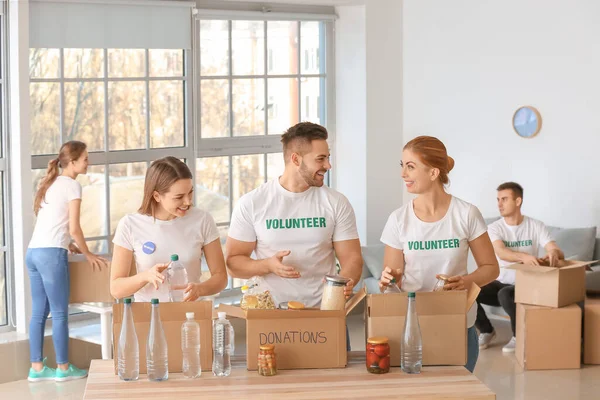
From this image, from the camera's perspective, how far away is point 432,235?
3.46 m

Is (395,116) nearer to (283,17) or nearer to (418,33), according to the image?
(418,33)

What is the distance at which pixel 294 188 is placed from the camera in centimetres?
361

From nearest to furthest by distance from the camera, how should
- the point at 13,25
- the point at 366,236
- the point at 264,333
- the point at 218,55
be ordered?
the point at 264,333, the point at 13,25, the point at 218,55, the point at 366,236

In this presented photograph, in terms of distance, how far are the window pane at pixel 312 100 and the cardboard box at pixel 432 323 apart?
13.9 feet

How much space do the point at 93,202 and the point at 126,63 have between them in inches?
38.7

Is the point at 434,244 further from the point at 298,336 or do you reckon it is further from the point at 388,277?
the point at 298,336

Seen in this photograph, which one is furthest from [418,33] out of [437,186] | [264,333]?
[264,333]

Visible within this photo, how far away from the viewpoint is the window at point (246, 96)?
261 inches

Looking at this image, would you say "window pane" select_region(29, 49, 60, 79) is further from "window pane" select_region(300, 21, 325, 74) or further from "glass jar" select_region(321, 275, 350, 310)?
"glass jar" select_region(321, 275, 350, 310)

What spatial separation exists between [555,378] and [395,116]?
8.83ft

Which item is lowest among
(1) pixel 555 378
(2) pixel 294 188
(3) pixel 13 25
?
(1) pixel 555 378

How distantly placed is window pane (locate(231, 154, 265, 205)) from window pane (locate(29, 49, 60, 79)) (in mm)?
1581

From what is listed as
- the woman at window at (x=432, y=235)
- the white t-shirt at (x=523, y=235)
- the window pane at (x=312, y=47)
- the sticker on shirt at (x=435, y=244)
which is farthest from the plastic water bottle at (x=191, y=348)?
the window pane at (x=312, y=47)

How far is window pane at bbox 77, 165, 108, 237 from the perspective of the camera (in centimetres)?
602
